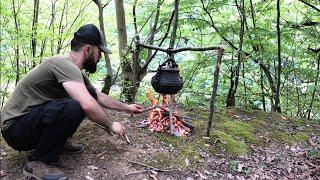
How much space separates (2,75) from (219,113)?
6.47m

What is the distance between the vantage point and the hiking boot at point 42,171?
133 inches

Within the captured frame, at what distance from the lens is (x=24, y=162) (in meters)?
3.80

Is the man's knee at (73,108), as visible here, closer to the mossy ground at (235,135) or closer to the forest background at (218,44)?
the mossy ground at (235,135)

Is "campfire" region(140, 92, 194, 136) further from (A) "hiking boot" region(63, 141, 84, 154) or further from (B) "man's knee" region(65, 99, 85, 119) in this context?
(B) "man's knee" region(65, 99, 85, 119)

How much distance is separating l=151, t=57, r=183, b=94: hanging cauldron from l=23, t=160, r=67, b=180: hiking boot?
5.14 feet

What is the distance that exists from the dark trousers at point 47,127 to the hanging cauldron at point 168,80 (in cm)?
128

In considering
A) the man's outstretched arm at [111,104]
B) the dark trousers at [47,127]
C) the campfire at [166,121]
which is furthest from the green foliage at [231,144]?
the dark trousers at [47,127]

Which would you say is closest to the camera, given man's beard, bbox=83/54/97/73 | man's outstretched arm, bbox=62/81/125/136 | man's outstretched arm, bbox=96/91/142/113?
man's outstretched arm, bbox=62/81/125/136

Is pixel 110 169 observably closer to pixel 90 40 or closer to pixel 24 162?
pixel 24 162

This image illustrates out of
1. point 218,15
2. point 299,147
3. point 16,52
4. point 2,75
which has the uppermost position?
point 218,15

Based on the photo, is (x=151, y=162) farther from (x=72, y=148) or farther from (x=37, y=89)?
(x=37, y=89)

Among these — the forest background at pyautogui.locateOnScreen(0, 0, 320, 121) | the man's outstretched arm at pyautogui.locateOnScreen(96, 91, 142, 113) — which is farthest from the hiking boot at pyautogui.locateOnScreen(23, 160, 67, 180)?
the forest background at pyautogui.locateOnScreen(0, 0, 320, 121)

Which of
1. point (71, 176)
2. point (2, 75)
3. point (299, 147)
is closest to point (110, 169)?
point (71, 176)

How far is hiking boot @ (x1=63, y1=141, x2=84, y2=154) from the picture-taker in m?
3.95
